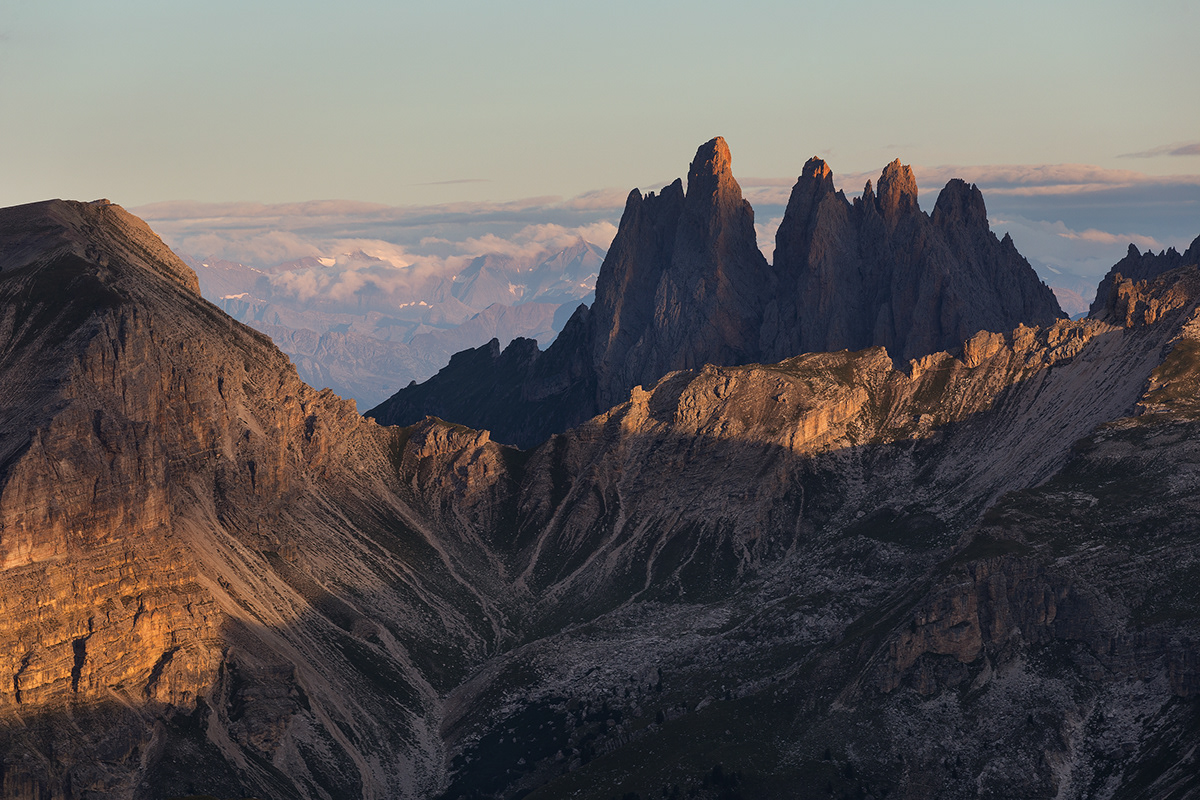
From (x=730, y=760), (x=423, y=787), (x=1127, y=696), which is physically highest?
(x=1127, y=696)

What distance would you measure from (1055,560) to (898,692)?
105 feet

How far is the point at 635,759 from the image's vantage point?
185875mm

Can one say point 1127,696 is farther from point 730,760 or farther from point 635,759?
point 635,759

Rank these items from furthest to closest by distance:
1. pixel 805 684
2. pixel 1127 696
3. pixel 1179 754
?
pixel 805 684
pixel 1127 696
pixel 1179 754

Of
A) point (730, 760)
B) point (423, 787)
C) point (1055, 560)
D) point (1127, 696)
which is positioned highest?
point (1055, 560)

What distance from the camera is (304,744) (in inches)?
7662

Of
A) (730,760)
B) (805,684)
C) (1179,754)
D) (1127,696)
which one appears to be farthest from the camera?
(805,684)

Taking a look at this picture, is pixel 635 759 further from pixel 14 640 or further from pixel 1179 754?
pixel 14 640

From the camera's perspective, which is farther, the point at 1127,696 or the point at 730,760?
the point at 730,760

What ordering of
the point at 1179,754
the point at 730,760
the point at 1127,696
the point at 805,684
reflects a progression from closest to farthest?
the point at 1179,754 → the point at 1127,696 → the point at 730,760 → the point at 805,684

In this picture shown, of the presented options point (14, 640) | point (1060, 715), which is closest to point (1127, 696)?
point (1060, 715)

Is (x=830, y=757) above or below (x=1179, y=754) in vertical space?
below

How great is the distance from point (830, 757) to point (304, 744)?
82.2 metres

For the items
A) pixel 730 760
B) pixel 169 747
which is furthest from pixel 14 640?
pixel 730 760
